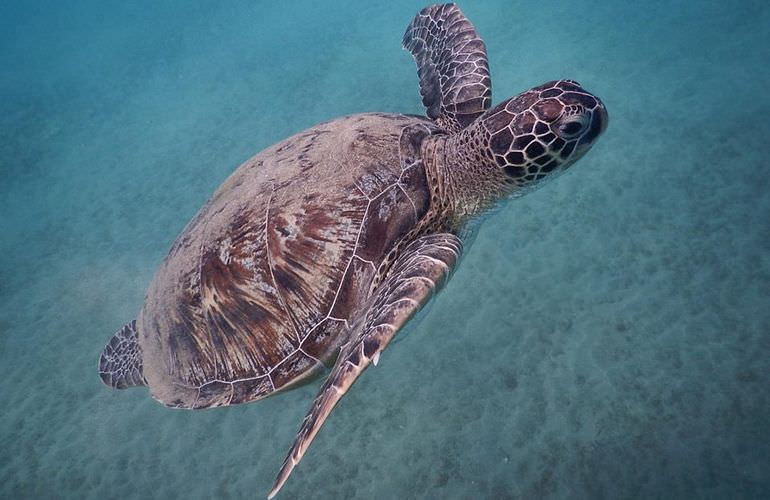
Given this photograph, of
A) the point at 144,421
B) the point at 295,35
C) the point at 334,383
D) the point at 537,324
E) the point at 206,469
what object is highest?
the point at 295,35

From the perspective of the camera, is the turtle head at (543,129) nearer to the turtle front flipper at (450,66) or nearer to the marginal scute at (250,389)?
the turtle front flipper at (450,66)

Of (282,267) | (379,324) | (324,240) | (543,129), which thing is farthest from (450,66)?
(379,324)

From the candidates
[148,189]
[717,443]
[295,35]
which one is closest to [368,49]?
[295,35]

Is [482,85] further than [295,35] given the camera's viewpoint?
No

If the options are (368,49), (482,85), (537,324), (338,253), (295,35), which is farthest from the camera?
(295,35)

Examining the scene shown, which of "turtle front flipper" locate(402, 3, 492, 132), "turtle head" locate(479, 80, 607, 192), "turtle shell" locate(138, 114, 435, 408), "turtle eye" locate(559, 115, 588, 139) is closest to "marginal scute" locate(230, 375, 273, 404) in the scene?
"turtle shell" locate(138, 114, 435, 408)

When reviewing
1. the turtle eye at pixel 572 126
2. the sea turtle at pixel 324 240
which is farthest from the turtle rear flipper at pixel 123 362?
the turtle eye at pixel 572 126

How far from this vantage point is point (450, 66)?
3.57 metres

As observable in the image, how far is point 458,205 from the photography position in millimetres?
2779

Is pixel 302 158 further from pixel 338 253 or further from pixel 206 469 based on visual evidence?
pixel 206 469

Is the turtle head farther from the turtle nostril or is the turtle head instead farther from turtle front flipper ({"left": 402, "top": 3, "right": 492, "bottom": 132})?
turtle front flipper ({"left": 402, "top": 3, "right": 492, "bottom": 132})

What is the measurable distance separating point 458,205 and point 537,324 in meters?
1.62

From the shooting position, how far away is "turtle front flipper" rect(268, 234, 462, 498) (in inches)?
56.2

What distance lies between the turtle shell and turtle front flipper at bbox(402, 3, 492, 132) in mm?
1167
